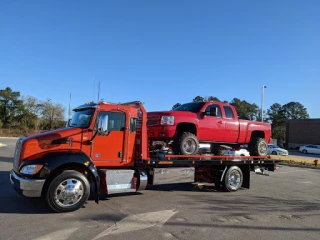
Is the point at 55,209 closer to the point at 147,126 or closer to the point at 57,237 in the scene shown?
the point at 57,237

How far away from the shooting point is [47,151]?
22.1 ft

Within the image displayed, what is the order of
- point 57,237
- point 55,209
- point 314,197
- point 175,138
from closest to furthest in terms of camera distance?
point 57,237, point 55,209, point 175,138, point 314,197

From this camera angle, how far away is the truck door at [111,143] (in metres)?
7.30

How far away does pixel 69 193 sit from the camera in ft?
21.2

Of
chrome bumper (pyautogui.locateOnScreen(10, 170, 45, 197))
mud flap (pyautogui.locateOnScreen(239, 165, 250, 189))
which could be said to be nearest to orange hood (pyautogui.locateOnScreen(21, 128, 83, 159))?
chrome bumper (pyautogui.locateOnScreen(10, 170, 45, 197))

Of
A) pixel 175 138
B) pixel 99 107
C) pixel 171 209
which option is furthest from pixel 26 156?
pixel 175 138

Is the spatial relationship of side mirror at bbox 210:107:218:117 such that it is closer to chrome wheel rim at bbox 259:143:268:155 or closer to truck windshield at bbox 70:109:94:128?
chrome wheel rim at bbox 259:143:268:155

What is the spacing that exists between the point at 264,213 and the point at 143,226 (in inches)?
124

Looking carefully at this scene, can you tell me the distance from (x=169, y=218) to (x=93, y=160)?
234cm

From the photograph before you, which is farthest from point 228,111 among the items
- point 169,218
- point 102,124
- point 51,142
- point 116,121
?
point 51,142

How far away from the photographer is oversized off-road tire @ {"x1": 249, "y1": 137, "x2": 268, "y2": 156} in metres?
11.0

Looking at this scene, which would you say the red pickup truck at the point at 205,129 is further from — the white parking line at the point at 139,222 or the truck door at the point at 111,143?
the white parking line at the point at 139,222

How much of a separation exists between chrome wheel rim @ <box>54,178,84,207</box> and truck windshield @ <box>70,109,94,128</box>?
1420 millimetres

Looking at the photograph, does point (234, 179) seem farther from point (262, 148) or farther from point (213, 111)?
point (213, 111)
